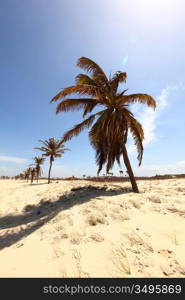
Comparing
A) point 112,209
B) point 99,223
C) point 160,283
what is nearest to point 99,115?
point 112,209

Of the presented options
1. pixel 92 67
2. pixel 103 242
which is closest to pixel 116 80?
pixel 92 67

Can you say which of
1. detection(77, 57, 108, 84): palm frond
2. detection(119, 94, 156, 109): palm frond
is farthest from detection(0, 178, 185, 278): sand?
detection(77, 57, 108, 84): palm frond

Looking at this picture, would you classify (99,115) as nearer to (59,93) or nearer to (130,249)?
(59,93)

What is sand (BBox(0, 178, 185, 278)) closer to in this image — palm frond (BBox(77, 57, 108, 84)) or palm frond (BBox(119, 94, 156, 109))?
palm frond (BBox(119, 94, 156, 109))

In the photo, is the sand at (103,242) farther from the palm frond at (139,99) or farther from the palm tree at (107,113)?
the palm frond at (139,99)

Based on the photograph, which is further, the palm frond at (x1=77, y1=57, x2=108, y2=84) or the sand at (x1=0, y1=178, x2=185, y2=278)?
the palm frond at (x1=77, y1=57, x2=108, y2=84)

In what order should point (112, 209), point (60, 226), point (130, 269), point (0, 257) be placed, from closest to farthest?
point (130, 269) → point (0, 257) → point (60, 226) → point (112, 209)

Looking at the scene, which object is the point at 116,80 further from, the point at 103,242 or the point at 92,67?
the point at 103,242

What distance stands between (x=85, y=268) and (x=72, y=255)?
1.72 feet

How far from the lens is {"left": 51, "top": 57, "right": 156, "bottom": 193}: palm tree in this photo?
8397 mm

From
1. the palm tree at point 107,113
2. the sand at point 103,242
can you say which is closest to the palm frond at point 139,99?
the palm tree at point 107,113

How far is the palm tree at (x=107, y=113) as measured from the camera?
8.40 m

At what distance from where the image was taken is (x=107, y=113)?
8766 mm

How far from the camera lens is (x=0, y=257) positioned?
3641mm
